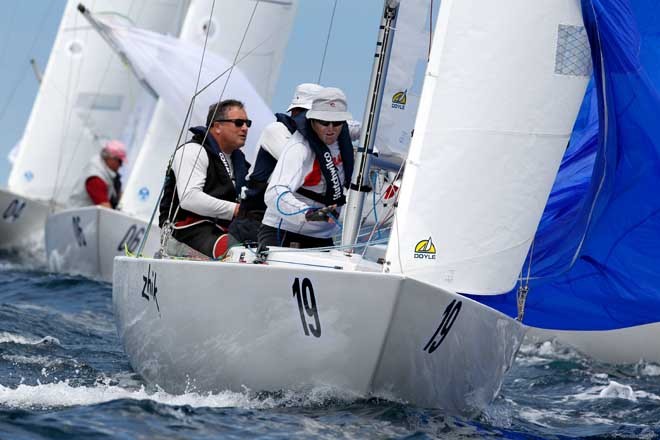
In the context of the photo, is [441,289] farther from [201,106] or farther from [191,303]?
[201,106]

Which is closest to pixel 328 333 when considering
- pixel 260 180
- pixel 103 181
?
pixel 260 180

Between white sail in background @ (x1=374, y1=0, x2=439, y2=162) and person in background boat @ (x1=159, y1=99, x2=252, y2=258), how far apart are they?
775mm

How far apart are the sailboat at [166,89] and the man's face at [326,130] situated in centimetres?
557

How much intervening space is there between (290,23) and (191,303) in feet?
29.7

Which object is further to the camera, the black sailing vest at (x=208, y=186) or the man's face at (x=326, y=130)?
the black sailing vest at (x=208, y=186)

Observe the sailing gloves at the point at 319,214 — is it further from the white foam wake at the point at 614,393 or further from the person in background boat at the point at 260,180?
the white foam wake at the point at 614,393

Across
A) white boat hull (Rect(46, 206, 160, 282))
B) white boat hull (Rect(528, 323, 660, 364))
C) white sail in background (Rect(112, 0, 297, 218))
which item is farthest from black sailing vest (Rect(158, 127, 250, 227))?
white sail in background (Rect(112, 0, 297, 218))

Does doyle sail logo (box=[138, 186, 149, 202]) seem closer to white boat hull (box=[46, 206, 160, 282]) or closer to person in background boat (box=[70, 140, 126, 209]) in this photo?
person in background boat (box=[70, 140, 126, 209])

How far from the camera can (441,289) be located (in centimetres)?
484

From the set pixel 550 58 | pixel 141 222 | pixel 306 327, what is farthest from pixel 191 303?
pixel 141 222

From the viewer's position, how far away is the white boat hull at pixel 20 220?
15500mm

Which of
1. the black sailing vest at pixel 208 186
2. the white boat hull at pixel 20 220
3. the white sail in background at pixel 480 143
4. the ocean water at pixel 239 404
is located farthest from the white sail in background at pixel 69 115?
the white sail in background at pixel 480 143

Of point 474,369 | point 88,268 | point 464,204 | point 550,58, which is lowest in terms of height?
point 88,268

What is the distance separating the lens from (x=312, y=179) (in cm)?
582
